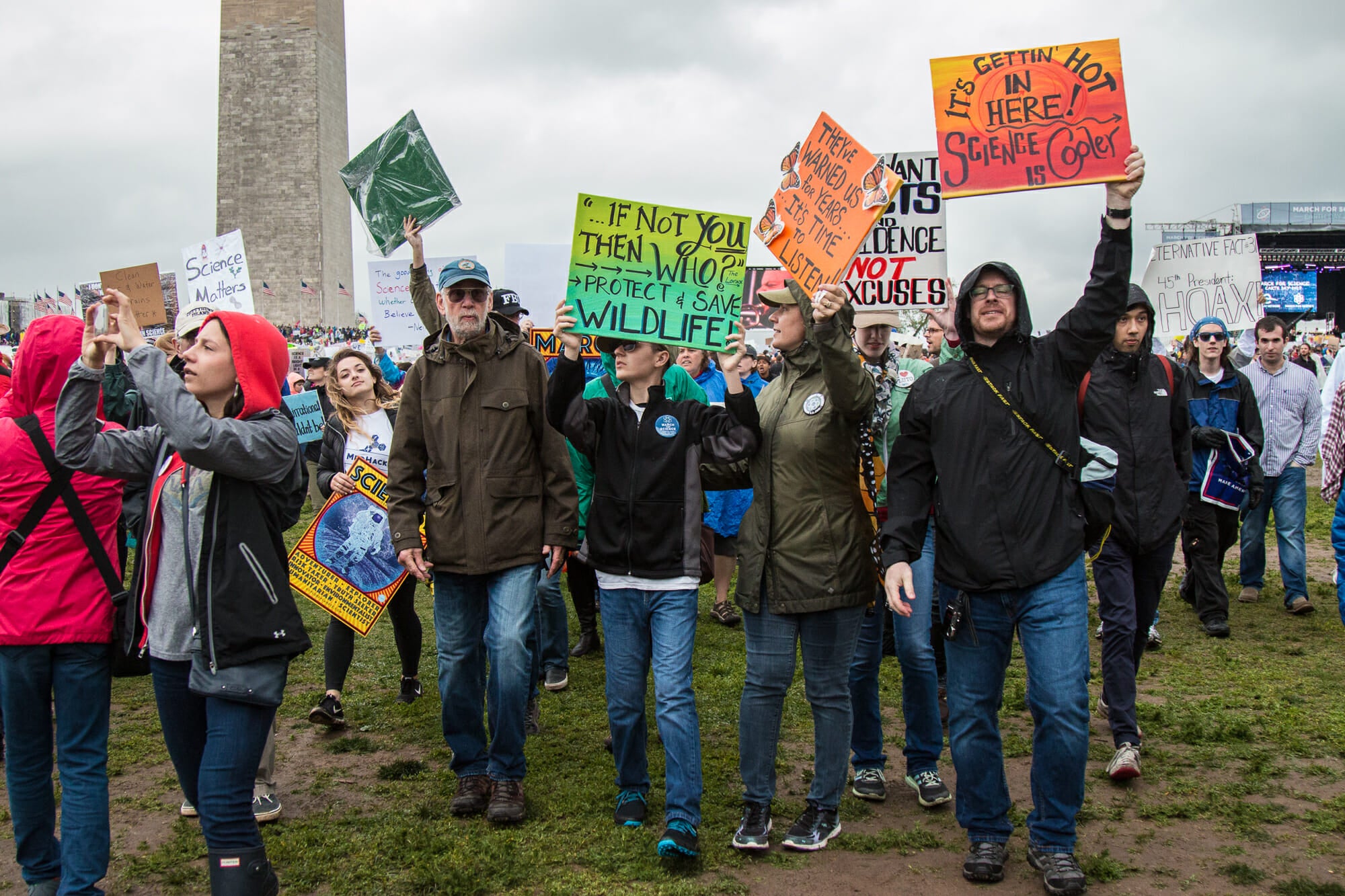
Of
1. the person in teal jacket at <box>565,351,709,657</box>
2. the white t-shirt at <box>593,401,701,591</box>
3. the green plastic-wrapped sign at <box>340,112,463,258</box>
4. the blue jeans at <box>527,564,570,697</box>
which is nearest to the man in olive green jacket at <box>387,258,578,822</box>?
the person in teal jacket at <box>565,351,709,657</box>

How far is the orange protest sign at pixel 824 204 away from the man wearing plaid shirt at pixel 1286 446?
17.1 ft

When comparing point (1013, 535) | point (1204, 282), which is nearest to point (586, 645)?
point (1013, 535)

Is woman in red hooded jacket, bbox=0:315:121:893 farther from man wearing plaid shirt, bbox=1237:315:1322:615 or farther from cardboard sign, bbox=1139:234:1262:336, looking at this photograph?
cardboard sign, bbox=1139:234:1262:336

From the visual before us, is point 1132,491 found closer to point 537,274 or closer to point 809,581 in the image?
point 809,581

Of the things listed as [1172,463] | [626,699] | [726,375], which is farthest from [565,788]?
[1172,463]

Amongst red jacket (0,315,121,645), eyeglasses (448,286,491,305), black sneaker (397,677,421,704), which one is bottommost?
black sneaker (397,677,421,704)

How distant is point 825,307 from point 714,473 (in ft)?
2.77

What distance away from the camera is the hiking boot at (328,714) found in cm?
527

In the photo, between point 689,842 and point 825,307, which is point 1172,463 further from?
point 689,842

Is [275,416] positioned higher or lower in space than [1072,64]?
lower

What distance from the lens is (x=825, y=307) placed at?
3.66 metres

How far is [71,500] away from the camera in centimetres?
342

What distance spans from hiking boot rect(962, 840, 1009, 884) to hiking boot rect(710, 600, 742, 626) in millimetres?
3944

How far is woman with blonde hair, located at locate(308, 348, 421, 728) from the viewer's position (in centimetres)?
538
